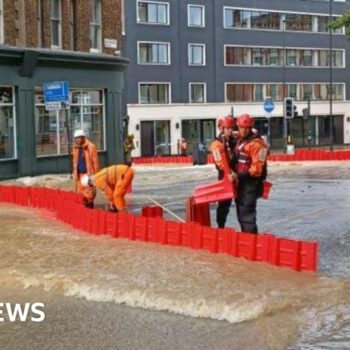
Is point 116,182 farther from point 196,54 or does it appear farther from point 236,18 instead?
point 236,18

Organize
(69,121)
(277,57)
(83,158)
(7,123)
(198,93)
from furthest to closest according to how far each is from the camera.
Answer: (277,57) < (198,93) < (69,121) < (7,123) < (83,158)

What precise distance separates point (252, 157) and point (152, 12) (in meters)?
50.4

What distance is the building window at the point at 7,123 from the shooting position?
79.4ft

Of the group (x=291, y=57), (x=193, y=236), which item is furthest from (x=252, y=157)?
(x=291, y=57)

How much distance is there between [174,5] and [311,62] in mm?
15410

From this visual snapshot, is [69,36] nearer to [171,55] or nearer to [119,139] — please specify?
[119,139]

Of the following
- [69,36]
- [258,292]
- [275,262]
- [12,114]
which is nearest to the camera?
Result: [258,292]

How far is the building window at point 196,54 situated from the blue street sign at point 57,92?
39.3m

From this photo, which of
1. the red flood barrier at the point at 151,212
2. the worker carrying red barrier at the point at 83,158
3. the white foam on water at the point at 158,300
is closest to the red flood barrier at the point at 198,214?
the red flood barrier at the point at 151,212

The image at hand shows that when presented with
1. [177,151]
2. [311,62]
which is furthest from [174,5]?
[311,62]

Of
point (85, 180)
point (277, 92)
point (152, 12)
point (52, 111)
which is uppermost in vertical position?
point (152, 12)

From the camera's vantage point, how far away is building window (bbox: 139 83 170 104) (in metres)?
57.3

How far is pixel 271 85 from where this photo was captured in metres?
65.3

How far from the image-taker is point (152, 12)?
5816 centimetres
